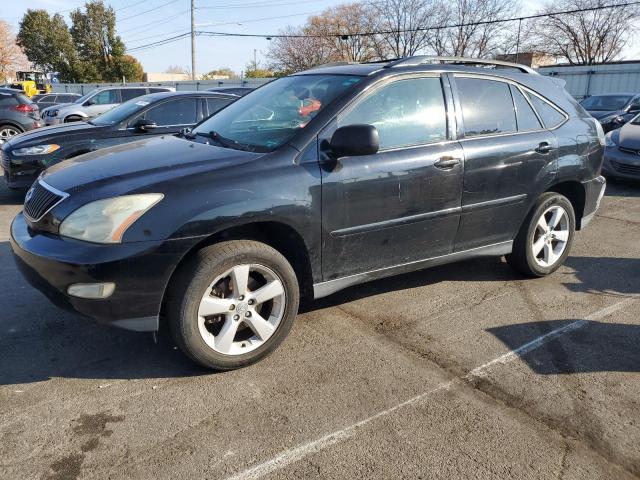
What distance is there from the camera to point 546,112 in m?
4.44

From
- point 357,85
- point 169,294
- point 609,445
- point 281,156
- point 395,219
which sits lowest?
point 609,445

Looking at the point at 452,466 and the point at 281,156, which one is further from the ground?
the point at 281,156

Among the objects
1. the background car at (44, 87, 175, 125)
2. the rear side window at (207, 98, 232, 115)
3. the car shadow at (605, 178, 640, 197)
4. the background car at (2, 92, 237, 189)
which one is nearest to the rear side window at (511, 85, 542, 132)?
the background car at (2, 92, 237, 189)

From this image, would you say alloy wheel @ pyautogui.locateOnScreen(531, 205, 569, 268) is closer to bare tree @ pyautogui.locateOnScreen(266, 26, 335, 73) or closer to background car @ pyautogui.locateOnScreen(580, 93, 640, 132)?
background car @ pyautogui.locateOnScreen(580, 93, 640, 132)

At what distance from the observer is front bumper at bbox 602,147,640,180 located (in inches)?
351

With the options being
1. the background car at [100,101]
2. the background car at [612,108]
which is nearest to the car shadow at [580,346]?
the background car at [612,108]

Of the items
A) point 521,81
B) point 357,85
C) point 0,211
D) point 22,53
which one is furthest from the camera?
point 22,53

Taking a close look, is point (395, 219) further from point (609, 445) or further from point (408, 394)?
point (609, 445)

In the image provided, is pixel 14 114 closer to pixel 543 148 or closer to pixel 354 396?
pixel 543 148

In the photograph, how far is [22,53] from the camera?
6141cm

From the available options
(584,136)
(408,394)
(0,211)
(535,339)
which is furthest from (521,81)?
(0,211)

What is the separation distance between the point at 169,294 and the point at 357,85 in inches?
71.5

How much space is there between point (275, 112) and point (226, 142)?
0.46 meters

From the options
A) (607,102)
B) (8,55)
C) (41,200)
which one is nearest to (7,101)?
(41,200)
